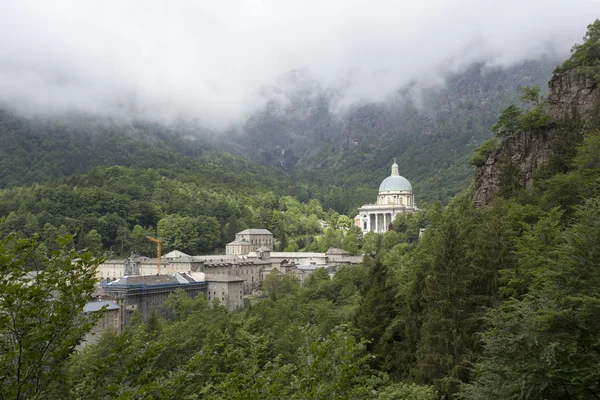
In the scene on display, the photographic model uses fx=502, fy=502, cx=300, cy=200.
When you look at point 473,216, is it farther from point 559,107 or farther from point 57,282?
point 57,282

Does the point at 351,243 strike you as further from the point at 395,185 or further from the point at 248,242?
the point at 395,185

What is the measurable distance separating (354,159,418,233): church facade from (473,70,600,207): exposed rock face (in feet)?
276

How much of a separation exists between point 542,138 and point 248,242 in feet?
261

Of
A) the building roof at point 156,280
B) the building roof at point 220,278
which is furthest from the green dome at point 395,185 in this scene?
the building roof at point 156,280

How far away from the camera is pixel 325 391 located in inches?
418

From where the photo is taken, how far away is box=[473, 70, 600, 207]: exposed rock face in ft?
130

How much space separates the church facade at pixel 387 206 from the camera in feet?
424

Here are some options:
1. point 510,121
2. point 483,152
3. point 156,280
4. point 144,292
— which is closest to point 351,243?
point 156,280

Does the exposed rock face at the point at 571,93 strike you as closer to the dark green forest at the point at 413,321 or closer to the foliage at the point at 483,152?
the dark green forest at the point at 413,321

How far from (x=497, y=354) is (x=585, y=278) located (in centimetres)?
379

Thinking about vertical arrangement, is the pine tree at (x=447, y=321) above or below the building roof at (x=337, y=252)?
below

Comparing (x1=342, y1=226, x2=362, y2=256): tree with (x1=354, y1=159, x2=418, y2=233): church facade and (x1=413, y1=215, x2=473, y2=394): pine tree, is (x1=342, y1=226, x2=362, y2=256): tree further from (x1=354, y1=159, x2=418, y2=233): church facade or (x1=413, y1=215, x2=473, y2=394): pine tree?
(x1=413, y1=215, x2=473, y2=394): pine tree

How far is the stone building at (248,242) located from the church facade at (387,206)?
94.4ft

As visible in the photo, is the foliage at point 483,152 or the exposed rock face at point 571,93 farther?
the foliage at point 483,152
